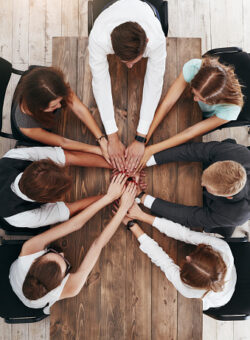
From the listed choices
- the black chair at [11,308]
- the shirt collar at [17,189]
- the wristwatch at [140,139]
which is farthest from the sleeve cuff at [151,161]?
the black chair at [11,308]

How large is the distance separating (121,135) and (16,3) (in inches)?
73.4

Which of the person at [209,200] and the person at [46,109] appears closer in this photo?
the person at [46,109]

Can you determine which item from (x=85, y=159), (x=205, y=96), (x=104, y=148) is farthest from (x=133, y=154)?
(x=205, y=96)

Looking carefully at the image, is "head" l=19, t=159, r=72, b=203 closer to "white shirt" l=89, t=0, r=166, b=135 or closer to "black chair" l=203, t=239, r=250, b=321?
"white shirt" l=89, t=0, r=166, b=135

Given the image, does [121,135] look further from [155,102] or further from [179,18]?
[179,18]

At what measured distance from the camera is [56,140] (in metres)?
1.70

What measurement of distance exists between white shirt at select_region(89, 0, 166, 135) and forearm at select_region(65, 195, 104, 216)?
0.44 metres

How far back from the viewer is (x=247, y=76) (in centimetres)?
189

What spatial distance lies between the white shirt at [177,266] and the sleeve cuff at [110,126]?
61 cm

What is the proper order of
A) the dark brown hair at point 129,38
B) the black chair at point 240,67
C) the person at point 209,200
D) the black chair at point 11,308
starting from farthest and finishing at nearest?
the black chair at point 240,67
the black chair at point 11,308
the person at point 209,200
the dark brown hair at point 129,38

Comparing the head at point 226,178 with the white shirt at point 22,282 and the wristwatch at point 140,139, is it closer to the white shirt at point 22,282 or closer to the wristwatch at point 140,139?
the wristwatch at point 140,139

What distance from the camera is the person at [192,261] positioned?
152cm

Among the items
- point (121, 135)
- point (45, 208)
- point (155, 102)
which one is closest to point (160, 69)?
point (155, 102)

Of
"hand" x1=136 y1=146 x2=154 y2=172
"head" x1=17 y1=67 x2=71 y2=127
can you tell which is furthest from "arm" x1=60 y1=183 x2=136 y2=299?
"head" x1=17 y1=67 x2=71 y2=127
